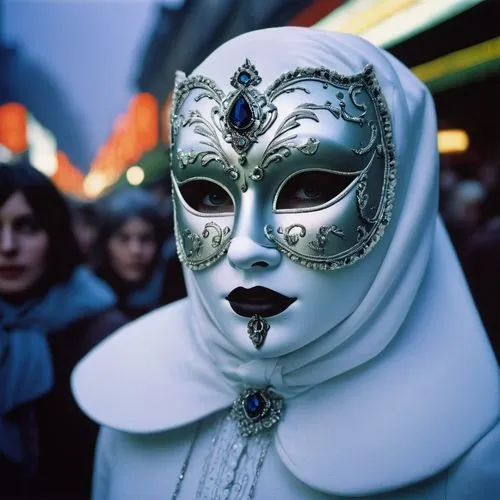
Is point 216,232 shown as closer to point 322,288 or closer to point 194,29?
point 322,288

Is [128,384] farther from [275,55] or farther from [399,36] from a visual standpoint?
[399,36]

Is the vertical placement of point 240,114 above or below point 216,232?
above

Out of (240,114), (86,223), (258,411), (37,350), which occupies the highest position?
(240,114)

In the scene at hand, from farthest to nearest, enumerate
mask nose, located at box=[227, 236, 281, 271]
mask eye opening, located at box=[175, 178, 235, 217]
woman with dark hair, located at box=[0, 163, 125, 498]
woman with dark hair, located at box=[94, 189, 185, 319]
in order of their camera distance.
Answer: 1. woman with dark hair, located at box=[94, 189, 185, 319]
2. woman with dark hair, located at box=[0, 163, 125, 498]
3. mask eye opening, located at box=[175, 178, 235, 217]
4. mask nose, located at box=[227, 236, 281, 271]

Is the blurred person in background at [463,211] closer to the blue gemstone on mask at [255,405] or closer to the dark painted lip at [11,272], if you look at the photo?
the blue gemstone on mask at [255,405]

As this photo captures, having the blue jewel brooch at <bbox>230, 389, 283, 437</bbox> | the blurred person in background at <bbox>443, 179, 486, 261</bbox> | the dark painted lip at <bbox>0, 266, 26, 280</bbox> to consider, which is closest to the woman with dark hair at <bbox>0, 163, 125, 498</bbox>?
the dark painted lip at <bbox>0, 266, 26, 280</bbox>

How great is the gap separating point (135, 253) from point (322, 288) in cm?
116

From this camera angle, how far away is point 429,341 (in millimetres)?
979

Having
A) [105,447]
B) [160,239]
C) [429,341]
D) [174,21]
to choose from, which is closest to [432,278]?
[429,341]

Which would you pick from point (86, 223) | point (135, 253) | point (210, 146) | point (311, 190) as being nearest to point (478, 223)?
point (311, 190)

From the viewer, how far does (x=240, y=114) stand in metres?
0.94

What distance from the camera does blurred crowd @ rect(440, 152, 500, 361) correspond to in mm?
1543

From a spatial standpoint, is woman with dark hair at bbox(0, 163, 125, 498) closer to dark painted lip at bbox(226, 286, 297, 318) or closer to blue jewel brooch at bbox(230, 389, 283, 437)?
blue jewel brooch at bbox(230, 389, 283, 437)

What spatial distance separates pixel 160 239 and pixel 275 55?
109 cm
